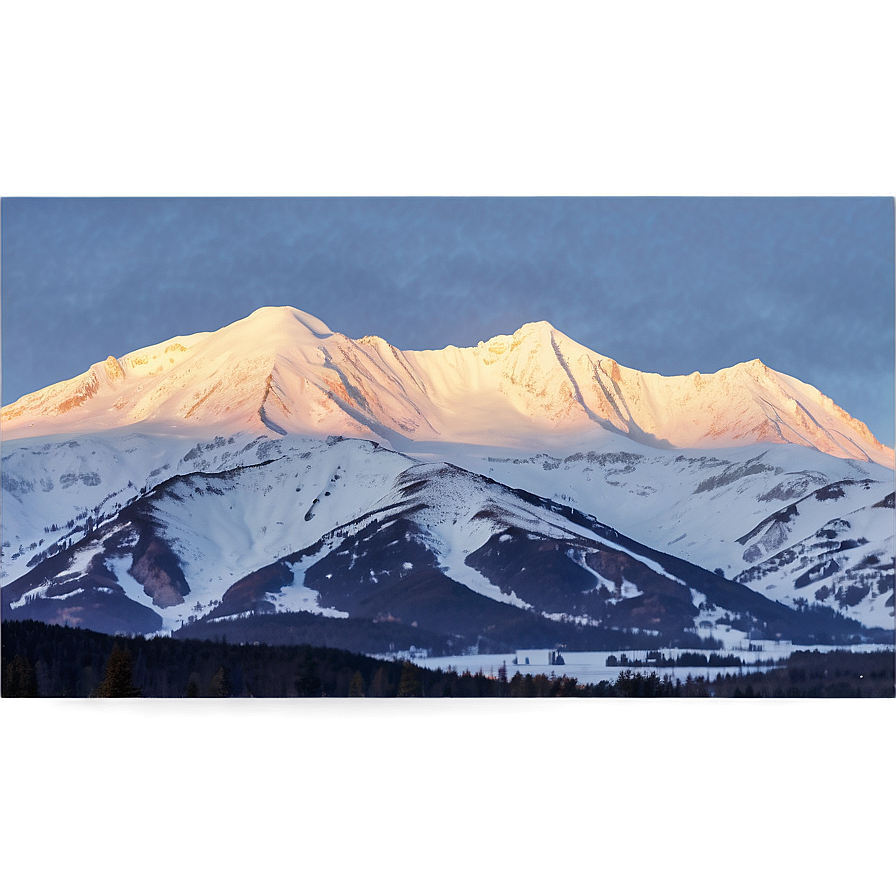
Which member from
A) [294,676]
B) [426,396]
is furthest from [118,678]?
[426,396]

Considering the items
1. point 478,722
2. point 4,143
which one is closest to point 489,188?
point 4,143

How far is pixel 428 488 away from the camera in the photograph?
6462 centimetres

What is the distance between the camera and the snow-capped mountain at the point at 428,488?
5338 centimetres

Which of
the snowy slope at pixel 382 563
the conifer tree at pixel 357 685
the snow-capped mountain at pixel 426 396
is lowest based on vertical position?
the conifer tree at pixel 357 685

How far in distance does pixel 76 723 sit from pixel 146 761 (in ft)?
39.7

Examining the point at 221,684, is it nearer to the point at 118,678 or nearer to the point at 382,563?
the point at 118,678

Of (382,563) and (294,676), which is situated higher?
(382,563)

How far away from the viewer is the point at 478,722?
36.9m

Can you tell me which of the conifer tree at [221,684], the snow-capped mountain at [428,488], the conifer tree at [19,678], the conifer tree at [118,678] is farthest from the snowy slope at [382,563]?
the conifer tree at [221,684]

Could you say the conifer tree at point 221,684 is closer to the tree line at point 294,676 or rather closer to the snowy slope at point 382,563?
the tree line at point 294,676

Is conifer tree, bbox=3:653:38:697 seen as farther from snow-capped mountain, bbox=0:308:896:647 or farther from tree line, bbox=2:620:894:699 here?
snow-capped mountain, bbox=0:308:896:647

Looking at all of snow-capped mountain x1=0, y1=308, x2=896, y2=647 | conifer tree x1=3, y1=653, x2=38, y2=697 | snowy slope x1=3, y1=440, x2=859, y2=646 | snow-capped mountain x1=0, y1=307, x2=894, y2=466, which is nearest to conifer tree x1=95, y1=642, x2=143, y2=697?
snowy slope x1=3, y1=440, x2=859, y2=646

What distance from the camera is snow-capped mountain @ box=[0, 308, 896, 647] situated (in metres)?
53.4

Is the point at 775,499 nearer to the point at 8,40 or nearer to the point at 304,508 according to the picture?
the point at 304,508
